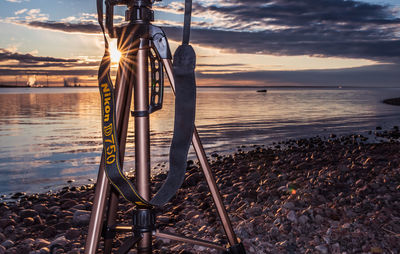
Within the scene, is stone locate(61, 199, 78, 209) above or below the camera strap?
below

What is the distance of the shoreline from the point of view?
3.25m

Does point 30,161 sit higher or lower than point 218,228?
lower

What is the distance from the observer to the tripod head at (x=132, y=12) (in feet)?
6.11

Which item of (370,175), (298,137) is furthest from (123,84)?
(298,137)

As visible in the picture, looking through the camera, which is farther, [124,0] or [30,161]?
[30,161]

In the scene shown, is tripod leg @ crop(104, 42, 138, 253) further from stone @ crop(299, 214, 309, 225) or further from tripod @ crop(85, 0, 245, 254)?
stone @ crop(299, 214, 309, 225)

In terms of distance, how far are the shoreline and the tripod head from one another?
2.23 metres

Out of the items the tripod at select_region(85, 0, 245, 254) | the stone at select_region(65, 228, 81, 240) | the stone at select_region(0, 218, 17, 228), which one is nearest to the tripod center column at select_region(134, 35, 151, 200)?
the tripod at select_region(85, 0, 245, 254)

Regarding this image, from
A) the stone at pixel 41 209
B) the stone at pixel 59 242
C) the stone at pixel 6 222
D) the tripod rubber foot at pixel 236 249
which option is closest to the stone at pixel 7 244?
the stone at pixel 59 242

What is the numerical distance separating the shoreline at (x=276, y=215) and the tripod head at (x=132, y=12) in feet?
7.32

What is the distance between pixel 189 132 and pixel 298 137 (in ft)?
43.3

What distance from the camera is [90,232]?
1.77 meters

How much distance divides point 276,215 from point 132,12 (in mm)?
2821

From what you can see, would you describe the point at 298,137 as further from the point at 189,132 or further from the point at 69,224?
the point at 189,132
